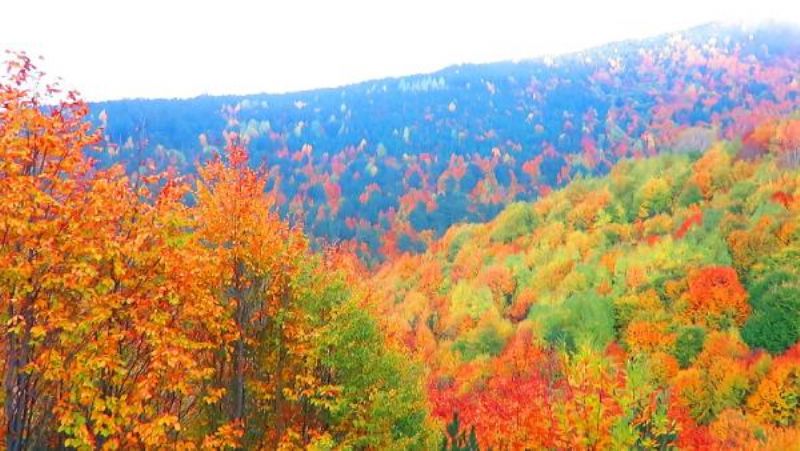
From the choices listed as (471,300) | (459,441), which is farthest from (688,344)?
(459,441)

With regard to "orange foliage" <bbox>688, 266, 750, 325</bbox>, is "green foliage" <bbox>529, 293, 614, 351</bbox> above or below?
below

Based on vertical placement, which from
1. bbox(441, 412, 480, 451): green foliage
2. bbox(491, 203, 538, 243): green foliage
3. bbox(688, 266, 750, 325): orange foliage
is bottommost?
bbox(491, 203, 538, 243): green foliage

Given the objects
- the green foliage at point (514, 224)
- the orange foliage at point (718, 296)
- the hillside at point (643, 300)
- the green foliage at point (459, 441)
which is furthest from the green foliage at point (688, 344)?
the green foliage at point (514, 224)

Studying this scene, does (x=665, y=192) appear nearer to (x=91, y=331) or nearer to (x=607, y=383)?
(x=607, y=383)

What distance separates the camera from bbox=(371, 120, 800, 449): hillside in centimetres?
8394

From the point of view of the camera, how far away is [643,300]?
4732 inches

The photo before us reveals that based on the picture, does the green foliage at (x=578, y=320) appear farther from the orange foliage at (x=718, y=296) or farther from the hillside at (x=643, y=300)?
the orange foliage at (x=718, y=296)

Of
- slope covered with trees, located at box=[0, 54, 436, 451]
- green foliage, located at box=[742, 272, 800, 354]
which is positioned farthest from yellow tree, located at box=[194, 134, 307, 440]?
green foliage, located at box=[742, 272, 800, 354]

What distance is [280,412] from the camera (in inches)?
756

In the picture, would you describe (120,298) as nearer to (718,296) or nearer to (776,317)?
(776,317)

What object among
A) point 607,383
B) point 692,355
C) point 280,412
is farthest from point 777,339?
point 280,412

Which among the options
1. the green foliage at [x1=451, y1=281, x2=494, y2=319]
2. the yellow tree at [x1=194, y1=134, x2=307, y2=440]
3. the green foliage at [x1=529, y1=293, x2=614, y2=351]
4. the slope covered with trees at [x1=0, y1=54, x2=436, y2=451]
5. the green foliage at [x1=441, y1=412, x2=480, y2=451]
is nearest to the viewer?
the slope covered with trees at [x1=0, y1=54, x2=436, y2=451]

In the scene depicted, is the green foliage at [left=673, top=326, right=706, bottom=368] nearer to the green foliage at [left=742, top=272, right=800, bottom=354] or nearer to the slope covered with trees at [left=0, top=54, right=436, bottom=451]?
the green foliage at [left=742, top=272, right=800, bottom=354]

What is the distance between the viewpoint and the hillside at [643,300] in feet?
275
